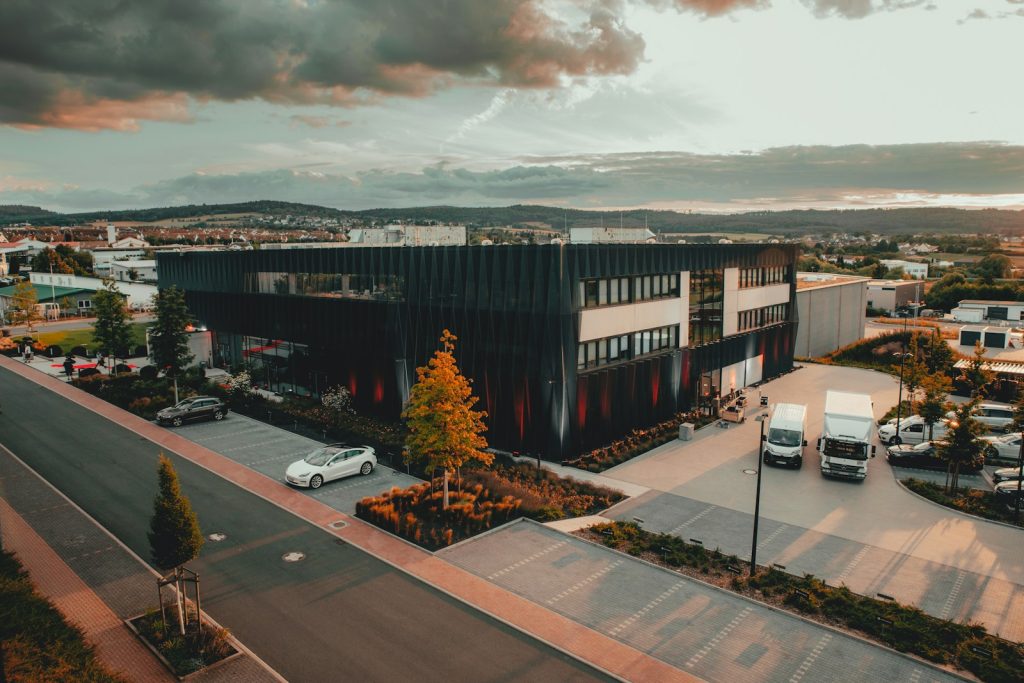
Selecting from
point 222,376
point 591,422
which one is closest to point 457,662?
point 591,422

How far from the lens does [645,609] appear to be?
16688 millimetres

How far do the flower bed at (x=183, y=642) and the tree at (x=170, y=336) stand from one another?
26.5 metres

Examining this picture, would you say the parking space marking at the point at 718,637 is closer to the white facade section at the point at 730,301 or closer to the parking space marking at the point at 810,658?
the parking space marking at the point at 810,658

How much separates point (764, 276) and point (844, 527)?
26531 mm

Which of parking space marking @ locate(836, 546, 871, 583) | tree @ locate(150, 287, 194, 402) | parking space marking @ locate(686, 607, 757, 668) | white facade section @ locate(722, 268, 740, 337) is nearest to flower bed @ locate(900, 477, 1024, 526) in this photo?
parking space marking @ locate(836, 546, 871, 583)

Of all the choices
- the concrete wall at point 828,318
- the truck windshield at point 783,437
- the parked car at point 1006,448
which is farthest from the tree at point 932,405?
the concrete wall at point 828,318

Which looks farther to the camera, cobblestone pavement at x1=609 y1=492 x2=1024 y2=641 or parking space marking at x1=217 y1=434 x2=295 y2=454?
parking space marking at x1=217 y1=434 x2=295 y2=454

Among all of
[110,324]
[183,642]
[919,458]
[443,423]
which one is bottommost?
[919,458]

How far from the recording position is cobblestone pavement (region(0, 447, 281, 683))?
14289mm

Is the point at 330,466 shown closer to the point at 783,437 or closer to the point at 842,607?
the point at 842,607

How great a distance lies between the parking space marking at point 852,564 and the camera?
61.6 ft

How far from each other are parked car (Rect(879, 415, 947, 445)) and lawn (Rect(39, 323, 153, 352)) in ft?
209

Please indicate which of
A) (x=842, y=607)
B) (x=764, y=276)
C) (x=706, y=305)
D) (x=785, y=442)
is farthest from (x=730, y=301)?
(x=842, y=607)

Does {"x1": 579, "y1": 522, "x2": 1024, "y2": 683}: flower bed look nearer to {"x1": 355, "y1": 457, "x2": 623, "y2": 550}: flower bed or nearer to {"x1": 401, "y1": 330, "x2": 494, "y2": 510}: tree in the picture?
{"x1": 355, "y1": 457, "x2": 623, "y2": 550}: flower bed
